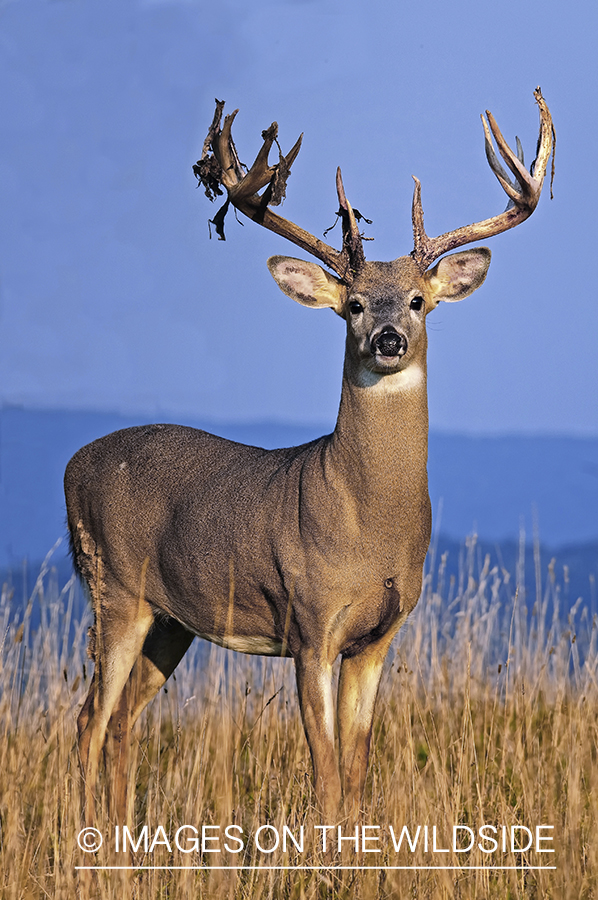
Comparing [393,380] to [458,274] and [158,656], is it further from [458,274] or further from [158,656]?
[158,656]

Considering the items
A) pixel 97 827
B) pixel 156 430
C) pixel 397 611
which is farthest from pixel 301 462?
pixel 97 827

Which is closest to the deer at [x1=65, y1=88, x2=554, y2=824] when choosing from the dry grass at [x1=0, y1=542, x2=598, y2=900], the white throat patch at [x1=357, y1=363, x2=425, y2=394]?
the white throat patch at [x1=357, y1=363, x2=425, y2=394]

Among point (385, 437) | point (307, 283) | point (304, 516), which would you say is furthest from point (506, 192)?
point (304, 516)

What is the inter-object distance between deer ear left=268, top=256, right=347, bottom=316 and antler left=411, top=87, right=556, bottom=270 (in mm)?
430

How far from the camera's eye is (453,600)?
29.7 ft

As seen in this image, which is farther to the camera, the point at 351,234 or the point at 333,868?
the point at 351,234

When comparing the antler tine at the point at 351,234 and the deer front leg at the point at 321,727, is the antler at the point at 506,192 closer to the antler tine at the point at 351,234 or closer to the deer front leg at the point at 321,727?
the antler tine at the point at 351,234

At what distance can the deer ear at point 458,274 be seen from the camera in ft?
18.9

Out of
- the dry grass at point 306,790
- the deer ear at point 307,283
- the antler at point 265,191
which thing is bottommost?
the dry grass at point 306,790

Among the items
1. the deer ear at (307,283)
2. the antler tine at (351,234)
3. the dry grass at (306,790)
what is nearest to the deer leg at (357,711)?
the dry grass at (306,790)

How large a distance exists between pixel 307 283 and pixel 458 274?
0.75m

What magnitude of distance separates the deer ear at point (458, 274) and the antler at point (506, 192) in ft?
0.21

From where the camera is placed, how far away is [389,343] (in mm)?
5016

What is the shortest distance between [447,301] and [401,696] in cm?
297
